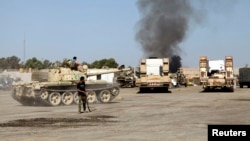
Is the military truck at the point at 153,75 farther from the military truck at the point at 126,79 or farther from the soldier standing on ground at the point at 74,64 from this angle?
the military truck at the point at 126,79

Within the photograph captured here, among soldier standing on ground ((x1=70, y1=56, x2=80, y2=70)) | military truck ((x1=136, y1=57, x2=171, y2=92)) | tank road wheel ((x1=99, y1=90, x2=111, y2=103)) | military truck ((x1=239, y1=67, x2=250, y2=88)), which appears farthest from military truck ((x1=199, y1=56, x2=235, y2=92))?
soldier standing on ground ((x1=70, y1=56, x2=80, y2=70))

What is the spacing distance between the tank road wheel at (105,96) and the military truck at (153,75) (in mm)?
11041

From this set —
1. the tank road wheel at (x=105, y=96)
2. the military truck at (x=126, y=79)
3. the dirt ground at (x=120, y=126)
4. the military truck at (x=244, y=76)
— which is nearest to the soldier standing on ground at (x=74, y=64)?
the tank road wheel at (x=105, y=96)

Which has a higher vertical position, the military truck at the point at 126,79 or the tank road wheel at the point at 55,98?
the military truck at the point at 126,79

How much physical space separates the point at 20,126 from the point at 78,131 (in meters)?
2.52

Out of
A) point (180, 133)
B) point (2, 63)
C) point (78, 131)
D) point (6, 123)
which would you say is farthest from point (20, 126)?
point (2, 63)

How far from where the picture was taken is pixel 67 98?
1017 inches

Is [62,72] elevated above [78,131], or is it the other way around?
[62,72]

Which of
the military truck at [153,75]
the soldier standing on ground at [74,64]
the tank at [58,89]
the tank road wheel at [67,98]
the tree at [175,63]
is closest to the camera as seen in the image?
the tank at [58,89]

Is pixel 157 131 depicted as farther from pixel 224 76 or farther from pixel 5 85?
pixel 5 85

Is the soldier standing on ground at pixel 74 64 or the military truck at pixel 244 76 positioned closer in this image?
the soldier standing on ground at pixel 74 64

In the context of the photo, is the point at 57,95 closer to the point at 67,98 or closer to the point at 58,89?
the point at 58,89

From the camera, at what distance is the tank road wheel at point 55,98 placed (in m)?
25.2

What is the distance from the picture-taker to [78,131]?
13234mm
